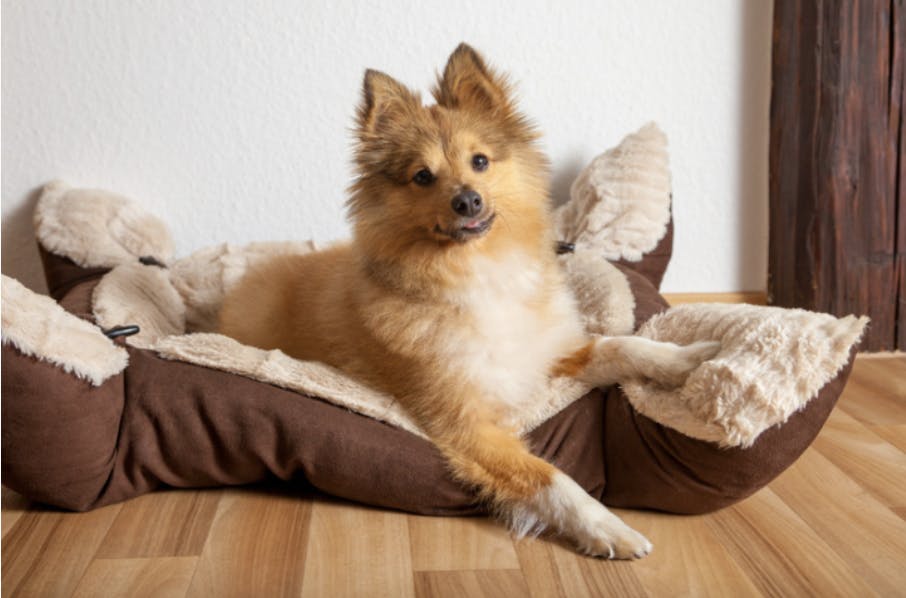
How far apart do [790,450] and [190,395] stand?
5.02ft

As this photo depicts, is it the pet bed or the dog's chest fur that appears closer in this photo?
the pet bed

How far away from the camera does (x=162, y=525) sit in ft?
7.84

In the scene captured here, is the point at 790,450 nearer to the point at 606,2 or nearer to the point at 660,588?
the point at 660,588

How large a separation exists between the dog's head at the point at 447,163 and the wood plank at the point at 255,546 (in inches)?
30.4

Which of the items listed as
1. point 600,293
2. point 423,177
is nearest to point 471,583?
point 423,177

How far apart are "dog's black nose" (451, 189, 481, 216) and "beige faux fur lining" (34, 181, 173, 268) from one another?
1683mm

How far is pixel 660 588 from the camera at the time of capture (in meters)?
2.05

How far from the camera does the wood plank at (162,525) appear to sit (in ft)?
7.41

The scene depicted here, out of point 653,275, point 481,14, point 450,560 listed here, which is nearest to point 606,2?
point 481,14

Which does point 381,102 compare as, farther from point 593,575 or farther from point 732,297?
point 732,297

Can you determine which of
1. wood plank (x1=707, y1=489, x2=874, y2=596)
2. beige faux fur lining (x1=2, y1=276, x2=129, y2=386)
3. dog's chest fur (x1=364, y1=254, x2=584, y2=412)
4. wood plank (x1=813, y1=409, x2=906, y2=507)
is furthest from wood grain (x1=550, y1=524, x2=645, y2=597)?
beige faux fur lining (x1=2, y1=276, x2=129, y2=386)

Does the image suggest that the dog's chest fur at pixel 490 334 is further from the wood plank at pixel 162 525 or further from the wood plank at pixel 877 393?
the wood plank at pixel 877 393

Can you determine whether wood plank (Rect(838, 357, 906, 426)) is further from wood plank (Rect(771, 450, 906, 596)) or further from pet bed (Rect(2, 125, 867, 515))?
pet bed (Rect(2, 125, 867, 515))

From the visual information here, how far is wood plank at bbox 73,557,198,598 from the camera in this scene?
2059 mm
